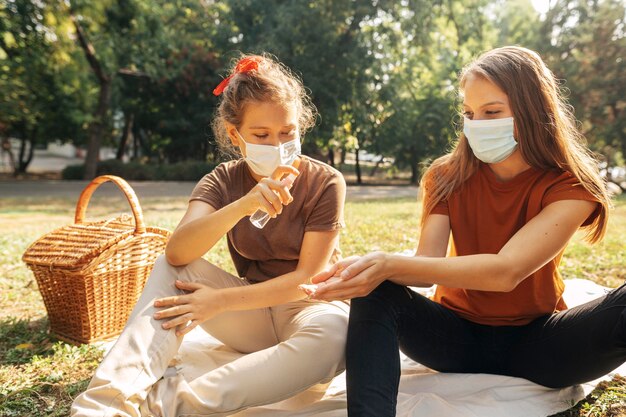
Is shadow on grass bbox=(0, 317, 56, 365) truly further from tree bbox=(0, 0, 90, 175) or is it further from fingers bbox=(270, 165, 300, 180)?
tree bbox=(0, 0, 90, 175)

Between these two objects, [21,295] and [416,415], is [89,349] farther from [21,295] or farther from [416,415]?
[416,415]

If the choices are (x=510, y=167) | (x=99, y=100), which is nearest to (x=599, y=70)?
(x=99, y=100)

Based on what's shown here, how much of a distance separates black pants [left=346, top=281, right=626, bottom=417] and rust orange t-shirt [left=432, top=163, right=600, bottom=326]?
2.6 inches

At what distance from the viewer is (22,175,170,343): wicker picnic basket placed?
2982mm

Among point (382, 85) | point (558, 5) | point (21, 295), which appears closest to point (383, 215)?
point (21, 295)

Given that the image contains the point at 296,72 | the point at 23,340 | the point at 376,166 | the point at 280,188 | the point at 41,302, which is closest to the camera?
the point at 280,188

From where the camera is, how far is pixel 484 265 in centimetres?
195

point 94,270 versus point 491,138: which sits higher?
point 491,138

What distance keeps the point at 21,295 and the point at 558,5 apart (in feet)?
67.3

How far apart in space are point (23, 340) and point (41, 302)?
85cm

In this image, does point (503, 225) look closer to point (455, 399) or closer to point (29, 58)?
point (455, 399)

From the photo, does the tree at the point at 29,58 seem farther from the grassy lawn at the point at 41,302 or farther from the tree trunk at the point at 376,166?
the tree trunk at the point at 376,166

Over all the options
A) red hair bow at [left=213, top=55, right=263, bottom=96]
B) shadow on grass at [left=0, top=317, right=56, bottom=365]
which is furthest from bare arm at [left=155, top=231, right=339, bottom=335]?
shadow on grass at [left=0, top=317, right=56, bottom=365]

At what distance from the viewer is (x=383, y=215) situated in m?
9.21
